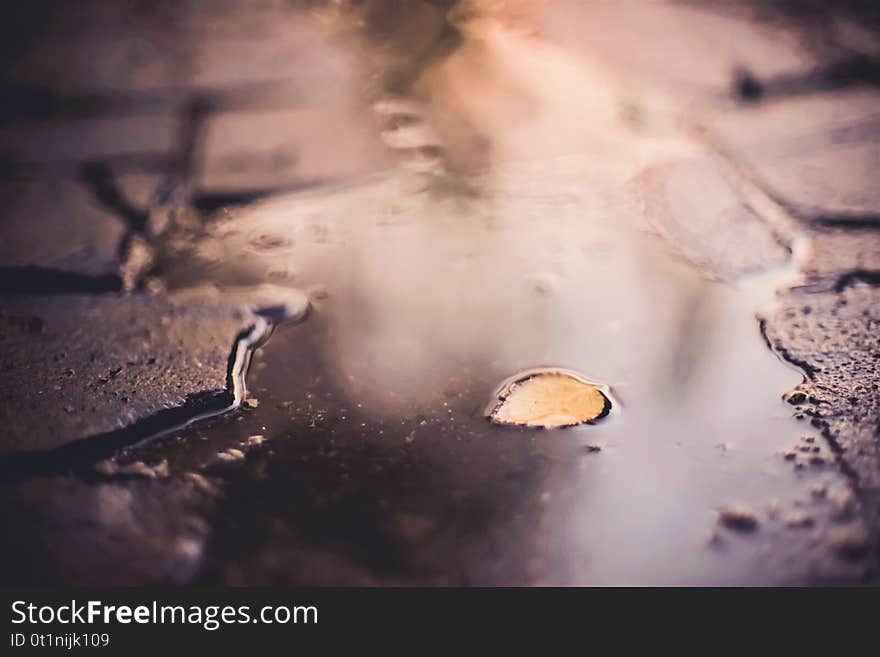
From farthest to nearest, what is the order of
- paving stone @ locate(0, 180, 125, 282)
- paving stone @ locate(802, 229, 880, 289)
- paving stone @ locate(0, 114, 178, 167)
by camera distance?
paving stone @ locate(0, 114, 178, 167), paving stone @ locate(0, 180, 125, 282), paving stone @ locate(802, 229, 880, 289)

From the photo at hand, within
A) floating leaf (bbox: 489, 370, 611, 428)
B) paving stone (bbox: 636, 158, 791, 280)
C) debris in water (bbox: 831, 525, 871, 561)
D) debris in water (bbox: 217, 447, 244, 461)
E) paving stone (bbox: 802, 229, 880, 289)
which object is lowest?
debris in water (bbox: 831, 525, 871, 561)

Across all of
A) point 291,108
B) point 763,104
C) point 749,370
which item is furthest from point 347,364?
point 763,104

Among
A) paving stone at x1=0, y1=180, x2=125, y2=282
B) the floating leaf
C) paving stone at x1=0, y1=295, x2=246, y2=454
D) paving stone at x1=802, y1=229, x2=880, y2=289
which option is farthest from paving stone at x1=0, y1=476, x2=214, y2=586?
paving stone at x1=802, y1=229, x2=880, y2=289

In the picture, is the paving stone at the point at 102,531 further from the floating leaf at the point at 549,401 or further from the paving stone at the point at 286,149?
the paving stone at the point at 286,149

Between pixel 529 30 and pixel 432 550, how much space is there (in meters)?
2.16

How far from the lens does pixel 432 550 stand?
0.91 metres

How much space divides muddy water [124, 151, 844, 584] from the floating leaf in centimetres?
2

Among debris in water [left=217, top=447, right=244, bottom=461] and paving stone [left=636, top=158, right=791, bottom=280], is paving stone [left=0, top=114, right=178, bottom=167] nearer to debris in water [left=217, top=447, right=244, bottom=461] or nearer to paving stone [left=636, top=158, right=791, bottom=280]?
debris in water [left=217, top=447, right=244, bottom=461]

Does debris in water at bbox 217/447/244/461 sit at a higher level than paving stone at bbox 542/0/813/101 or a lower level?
lower

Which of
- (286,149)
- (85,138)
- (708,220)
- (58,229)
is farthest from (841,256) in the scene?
(85,138)

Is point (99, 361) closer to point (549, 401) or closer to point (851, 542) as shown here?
point (549, 401)

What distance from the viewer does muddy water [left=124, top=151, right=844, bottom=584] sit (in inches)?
35.9

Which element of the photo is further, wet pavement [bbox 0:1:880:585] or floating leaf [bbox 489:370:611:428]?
floating leaf [bbox 489:370:611:428]

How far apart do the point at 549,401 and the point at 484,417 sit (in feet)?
0.35
